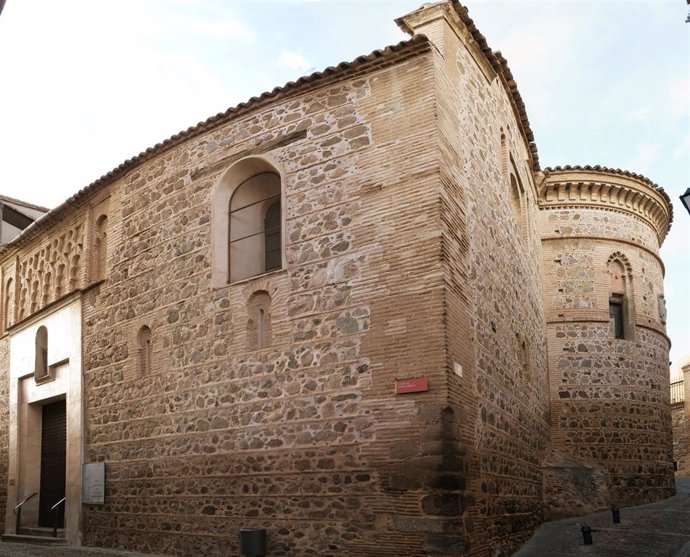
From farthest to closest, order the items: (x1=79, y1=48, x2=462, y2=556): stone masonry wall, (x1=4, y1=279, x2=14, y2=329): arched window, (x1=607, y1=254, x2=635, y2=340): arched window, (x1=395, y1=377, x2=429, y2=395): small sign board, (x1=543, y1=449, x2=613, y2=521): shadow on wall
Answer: (x1=607, y1=254, x2=635, y2=340): arched window, (x1=4, y1=279, x2=14, y2=329): arched window, (x1=543, y1=449, x2=613, y2=521): shadow on wall, (x1=79, y1=48, x2=462, y2=556): stone masonry wall, (x1=395, y1=377, x2=429, y2=395): small sign board

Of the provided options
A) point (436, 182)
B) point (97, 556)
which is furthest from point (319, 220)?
point (97, 556)

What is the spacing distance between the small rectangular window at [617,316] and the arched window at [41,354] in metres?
11.7

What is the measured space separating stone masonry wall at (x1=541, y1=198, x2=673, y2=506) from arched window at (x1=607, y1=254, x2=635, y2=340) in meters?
0.09

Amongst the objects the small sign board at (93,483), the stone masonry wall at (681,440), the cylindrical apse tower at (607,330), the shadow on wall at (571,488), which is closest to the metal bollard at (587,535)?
the shadow on wall at (571,488)

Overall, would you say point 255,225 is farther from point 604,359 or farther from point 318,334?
point 604,359

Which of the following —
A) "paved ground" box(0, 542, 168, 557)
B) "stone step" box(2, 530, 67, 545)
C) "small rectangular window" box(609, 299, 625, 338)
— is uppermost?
"small rectangular window" box(609, 299, 625, 338)

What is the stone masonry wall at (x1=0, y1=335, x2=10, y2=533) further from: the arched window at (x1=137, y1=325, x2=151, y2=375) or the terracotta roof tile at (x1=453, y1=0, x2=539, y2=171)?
the terracotta roof tile at (x1=453, y1=0, x2=539, y2=171)

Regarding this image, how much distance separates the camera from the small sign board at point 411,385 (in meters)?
8.45

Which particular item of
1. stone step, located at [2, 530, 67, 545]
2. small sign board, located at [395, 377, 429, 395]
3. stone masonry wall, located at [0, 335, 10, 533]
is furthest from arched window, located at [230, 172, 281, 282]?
stone masonry wall, located at [0, 335, 10, 533]

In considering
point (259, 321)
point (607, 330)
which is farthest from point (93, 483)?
point (607, 330)

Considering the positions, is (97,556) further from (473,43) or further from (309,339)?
(473,43)

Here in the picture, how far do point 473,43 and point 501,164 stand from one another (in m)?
2.15

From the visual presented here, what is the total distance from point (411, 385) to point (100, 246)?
24.2 feet

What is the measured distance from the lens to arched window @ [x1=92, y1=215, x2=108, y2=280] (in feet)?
44.3
